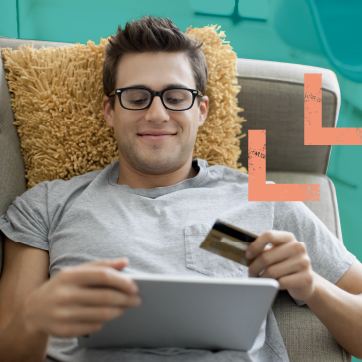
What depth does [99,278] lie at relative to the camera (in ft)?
1.86

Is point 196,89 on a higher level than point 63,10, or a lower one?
lower

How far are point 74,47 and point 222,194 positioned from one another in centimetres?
73

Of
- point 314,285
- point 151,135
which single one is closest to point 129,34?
point 151,135

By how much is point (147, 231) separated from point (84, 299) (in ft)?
1.36

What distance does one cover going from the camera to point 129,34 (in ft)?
3.92

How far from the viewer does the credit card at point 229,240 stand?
0.71 m

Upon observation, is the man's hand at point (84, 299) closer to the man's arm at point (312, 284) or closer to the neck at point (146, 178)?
the man's arm at point (312, 284)

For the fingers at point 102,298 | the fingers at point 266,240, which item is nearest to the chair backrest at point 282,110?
the fingers at point 266,240

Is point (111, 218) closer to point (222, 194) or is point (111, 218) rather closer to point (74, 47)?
point (222, 194)

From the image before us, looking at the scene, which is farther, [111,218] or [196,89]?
[196,89]

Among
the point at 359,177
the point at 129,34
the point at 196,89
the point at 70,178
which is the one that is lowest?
the point at 359,177

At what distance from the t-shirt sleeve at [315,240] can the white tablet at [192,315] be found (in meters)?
0.35

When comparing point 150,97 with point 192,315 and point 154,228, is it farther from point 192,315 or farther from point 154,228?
point 192,315

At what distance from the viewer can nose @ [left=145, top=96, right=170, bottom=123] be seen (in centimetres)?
111
